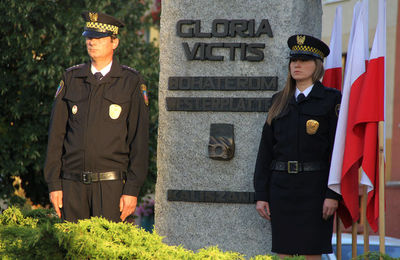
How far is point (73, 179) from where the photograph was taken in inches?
178

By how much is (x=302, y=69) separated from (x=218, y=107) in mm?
805

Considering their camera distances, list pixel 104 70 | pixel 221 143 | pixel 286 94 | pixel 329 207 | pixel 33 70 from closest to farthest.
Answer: pixel 329 207 → pixel 286 94 → pixel 104 70 → pixel 221 143 → pixel 33 70

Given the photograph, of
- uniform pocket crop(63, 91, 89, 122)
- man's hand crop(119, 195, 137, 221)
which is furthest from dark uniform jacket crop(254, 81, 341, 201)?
uniform pocket crop(63, 91, 89, 122)

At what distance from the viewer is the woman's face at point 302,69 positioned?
14.8 ft

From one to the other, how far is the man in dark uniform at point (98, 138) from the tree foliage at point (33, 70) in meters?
3.73

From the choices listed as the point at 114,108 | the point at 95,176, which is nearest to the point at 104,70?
the point at 114,108

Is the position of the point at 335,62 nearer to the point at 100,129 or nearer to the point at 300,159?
the point at 300,159

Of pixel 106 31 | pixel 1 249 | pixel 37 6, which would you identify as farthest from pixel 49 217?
pixel 37 6

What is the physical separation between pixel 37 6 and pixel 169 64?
13.2 feet

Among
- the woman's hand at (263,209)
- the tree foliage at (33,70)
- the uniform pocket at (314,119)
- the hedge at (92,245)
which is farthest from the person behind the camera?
the tree foliage at (33,70)

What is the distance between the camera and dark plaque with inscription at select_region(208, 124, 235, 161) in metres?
5.02

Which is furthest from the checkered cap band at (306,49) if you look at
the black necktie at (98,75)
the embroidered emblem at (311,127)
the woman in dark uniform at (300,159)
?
the black necktie at (98,75)

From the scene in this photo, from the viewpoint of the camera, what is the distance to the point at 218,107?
5086 millimetres

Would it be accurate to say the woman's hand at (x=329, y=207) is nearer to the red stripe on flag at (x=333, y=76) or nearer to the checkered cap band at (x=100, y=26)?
the red stripe on flag at (x=333, y=76)
